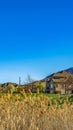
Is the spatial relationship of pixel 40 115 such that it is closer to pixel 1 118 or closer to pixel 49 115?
pixel 49 115

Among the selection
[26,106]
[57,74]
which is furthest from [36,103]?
[57,74]

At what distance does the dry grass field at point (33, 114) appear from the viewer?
7.73 metres

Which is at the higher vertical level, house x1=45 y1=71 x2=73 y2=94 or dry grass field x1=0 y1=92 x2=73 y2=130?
house x1=45 y1=71 x2=73 y2=94

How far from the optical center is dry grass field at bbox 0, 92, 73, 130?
773 centimetres

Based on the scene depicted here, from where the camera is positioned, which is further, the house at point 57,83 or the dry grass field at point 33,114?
→ the house at point 57,83

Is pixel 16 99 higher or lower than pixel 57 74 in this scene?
lower

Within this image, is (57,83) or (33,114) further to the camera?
(57,83)

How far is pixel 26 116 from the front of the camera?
846cm

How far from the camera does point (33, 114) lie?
8.41m

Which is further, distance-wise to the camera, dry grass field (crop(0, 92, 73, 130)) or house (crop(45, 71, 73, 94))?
house (crop(45, 71, 73, 94))

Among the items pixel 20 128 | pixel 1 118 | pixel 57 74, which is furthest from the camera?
pixel 57 74

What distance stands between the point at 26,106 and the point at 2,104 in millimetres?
479

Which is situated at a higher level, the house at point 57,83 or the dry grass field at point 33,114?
the house at point 57,83

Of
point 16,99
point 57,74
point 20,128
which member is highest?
point 57,74
